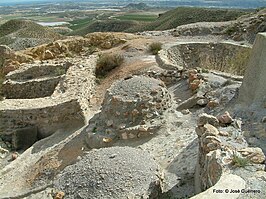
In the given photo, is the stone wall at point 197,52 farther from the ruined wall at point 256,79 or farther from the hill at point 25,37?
the hill at point 25,37

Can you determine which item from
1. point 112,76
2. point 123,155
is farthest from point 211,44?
point 123,155

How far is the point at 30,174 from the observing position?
343 inches

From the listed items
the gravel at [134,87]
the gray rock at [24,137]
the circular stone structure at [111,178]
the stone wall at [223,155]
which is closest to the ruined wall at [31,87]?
the gray rock at [24,137]

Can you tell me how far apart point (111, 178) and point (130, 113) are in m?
3.63

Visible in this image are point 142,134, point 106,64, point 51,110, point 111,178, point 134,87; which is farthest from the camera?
point 106,64

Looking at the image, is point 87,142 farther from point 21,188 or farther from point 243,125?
point 243,125

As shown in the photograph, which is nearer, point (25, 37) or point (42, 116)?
point (42, 116)

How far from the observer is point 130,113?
905cm

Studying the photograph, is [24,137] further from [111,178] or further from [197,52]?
[197,52]

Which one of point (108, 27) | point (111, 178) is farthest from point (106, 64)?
point (108, 27)

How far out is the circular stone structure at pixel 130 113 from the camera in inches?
346

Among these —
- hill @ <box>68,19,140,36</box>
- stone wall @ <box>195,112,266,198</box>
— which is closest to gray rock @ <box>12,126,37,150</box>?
stone wall @ <box>195,112,266,198</box>

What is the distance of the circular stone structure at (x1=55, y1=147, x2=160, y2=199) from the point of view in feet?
17.7

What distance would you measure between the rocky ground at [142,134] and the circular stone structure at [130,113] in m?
0.02
